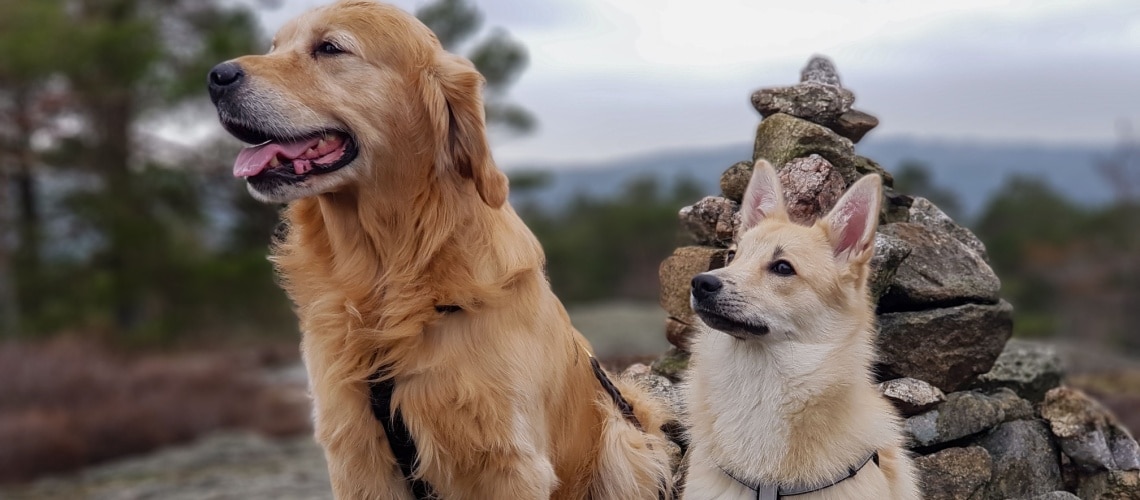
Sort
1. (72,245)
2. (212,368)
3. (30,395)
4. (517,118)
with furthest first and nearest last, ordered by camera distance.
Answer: (517,118) < (72,245) < (212,368) < (30,395)

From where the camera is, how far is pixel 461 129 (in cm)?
370

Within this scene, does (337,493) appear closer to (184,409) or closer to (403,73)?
(403,73)

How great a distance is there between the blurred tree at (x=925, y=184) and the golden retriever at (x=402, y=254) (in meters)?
35.9

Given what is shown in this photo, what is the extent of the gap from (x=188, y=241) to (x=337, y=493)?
19.4 metres

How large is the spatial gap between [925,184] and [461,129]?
38416 millimetres

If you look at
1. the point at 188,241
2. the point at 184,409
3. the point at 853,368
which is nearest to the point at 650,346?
the point at 188,241

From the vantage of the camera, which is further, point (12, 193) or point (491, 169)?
point (12, 193)

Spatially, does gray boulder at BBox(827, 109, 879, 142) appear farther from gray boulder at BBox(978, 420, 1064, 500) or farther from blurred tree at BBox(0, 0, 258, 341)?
blurred tree at BBox(0, 0, 258, 341)

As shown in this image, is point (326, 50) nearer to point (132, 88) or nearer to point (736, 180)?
point (736, 180)

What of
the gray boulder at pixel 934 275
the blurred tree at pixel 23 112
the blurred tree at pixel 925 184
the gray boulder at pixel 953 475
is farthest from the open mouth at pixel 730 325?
the blurred tree at pixel 925 184

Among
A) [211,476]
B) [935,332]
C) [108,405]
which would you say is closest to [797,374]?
[935,332]

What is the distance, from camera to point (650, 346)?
2439cm

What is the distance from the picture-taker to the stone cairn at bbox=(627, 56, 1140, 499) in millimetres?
4562

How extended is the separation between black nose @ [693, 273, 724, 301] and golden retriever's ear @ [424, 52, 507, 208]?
2.60 feet
